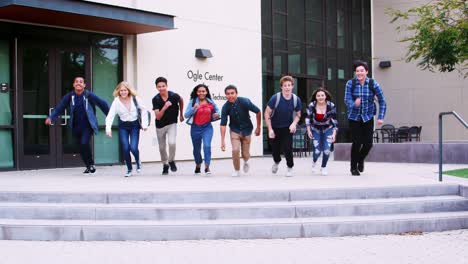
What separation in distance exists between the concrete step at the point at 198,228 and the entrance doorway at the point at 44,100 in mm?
5636

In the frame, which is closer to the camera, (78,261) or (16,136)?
(78,261)

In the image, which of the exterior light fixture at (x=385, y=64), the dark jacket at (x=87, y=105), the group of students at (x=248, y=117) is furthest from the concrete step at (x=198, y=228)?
the exterior light fixture at (x=385, y=64)

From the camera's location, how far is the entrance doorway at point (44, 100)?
1298 cm

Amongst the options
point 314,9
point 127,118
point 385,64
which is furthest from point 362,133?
point 385,64

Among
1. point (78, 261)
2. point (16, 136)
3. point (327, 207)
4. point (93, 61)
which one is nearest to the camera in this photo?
point (78, 261)

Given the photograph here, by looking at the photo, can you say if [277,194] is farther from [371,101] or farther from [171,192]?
[371,101]

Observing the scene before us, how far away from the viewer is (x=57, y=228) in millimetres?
7328

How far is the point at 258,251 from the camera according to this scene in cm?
667

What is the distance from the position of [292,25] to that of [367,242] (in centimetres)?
1430

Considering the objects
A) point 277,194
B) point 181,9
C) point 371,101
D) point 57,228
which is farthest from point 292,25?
point 57,228

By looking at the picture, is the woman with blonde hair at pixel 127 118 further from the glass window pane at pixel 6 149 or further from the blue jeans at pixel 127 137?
the glass window pane at pixel 6 149

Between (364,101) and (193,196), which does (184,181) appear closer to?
(193,196)

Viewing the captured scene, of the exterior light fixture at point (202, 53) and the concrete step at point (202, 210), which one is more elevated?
the exterior light fixture at point (202, 53)

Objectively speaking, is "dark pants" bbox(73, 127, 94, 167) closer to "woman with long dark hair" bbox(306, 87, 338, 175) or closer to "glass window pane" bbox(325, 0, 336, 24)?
"woman with long dark hair" bbox(306, 87, 338, 175)
